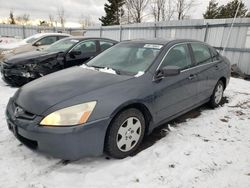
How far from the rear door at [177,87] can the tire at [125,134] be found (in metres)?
0.40

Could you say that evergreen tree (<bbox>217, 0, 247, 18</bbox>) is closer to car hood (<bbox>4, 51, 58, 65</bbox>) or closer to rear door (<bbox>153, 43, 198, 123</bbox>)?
car hood (<bbox>4, 51, 58, 65</bbox>)

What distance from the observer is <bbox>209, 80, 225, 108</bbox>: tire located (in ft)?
16.5

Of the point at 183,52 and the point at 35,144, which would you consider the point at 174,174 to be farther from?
the point at 183,52

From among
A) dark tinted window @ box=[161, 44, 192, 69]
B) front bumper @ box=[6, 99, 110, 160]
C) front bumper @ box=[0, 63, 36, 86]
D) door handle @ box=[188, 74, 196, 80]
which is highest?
dark tinted window @ box=[161, 44, 192, 69]

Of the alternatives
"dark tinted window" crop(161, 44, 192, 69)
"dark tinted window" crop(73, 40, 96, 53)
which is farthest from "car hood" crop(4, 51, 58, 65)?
"dark tinted window" crop(161, 44, 192, 69)

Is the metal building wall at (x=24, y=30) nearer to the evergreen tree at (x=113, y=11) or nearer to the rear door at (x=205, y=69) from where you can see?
the evergreen tree at (x=113, y=11)

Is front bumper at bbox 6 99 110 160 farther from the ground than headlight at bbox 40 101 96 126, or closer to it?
closer to it

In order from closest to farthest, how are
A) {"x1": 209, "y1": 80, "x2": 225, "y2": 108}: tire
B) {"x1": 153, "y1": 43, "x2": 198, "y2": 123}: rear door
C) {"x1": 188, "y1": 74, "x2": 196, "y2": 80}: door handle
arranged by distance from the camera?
{"x1": 153, "y1": 43, "x2": 198, "y2": 123}: rear door, {"x1": 188, "y1": 74, "x2": 196, "y2": 80}: door handle, {"x1": 209, "y1": 80, "x2": 225, "y2": 108}: tire

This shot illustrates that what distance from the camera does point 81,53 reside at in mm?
6922

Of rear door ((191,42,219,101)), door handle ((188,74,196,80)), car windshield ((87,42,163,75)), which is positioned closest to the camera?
car windshield ((87,42,163,75))

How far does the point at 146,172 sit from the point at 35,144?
131cm

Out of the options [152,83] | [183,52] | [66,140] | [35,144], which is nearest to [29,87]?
[35,144]

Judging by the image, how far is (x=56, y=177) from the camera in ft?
8.92

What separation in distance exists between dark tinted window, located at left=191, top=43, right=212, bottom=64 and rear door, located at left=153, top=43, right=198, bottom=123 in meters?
0.24
